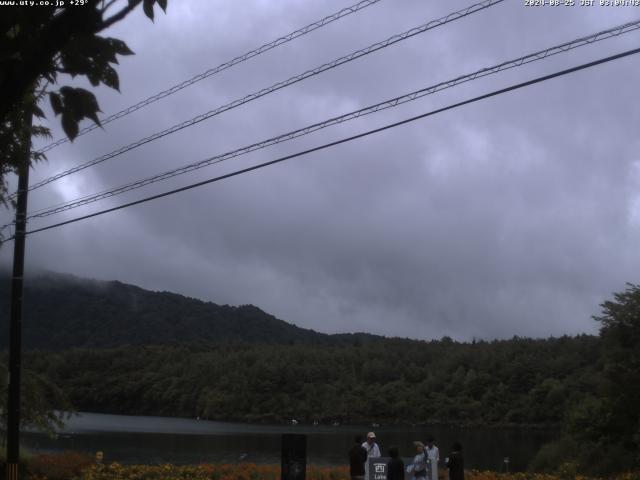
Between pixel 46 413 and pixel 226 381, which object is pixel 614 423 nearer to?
pixel 46 413

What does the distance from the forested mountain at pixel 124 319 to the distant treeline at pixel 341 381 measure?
6854mm

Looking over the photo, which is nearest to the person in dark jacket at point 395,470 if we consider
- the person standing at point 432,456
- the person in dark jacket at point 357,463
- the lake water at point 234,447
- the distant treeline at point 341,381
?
the person in dark jacket at point 357,463

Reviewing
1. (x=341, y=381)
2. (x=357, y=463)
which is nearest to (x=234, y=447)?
(x=357, y=463)

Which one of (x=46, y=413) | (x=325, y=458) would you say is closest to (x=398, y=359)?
(x=325, y=458)

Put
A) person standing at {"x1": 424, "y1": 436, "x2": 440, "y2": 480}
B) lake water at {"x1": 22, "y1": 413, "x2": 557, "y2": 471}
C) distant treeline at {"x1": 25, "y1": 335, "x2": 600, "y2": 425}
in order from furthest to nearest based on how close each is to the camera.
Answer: distant treeline at {"x1": 25, "y1": 335, "x2": 600, "y2": 425}, lake water at {"x1": 22, "y1": 413, "x2": 557, "y2": 471}, person standing at {"x1": 424, "y1": 436, "x2": 440, "y2": 480}

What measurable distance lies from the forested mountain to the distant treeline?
6854mm

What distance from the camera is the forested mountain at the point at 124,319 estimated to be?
82.6 metres

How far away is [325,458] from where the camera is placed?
32375 millimetres

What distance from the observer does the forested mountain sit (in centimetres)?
8256

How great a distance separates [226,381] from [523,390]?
33.5 metres

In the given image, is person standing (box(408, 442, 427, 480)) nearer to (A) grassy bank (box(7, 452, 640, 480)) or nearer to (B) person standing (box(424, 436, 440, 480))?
(B) person standing (box(424, 436, 440, 480))

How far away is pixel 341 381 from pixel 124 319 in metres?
47.5

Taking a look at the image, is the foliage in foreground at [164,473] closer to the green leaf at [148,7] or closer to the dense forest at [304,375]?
the green leaf at [148,7]

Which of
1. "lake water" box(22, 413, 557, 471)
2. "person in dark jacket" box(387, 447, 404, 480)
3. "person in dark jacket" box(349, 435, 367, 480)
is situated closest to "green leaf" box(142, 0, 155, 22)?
"person in dark jacket" box(387, 447, 404, 480)
